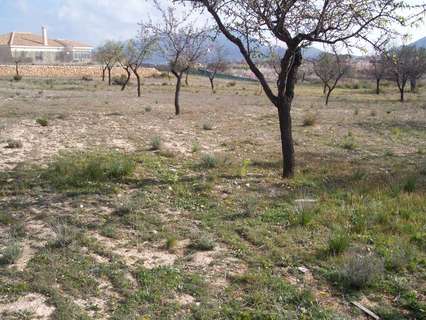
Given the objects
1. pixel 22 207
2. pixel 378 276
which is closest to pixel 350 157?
pixel 378 276

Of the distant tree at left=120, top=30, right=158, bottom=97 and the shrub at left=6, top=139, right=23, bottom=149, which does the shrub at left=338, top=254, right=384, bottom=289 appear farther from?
the distant tree at left=120, top=30, right=158, bottom=97

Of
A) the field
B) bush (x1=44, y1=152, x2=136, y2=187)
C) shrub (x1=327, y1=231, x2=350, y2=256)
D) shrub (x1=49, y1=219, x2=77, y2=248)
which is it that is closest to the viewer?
the field

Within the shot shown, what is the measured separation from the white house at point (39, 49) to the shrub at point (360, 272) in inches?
3455

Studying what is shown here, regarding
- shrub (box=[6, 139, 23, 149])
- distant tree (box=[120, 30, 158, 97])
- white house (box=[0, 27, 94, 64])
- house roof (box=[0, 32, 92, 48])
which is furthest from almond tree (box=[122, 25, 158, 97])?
house roof (box=[0, 32, 92, 48])

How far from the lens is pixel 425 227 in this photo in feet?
20.4

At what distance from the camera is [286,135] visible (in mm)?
9188

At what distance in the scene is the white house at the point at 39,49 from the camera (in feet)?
286

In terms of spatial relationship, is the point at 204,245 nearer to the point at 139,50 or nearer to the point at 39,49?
the point at 139,50

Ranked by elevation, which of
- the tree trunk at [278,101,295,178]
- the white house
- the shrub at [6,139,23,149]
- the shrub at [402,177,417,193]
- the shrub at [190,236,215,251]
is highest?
the white house

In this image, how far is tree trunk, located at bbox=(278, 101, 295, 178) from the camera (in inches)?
360

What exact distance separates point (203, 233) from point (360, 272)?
219 cm

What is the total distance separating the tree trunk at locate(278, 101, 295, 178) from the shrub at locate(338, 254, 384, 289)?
4590mm

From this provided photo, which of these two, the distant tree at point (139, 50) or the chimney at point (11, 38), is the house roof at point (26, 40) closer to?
the chimney at point (11, 38)

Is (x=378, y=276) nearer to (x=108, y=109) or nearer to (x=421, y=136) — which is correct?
(x=421, y=136)
